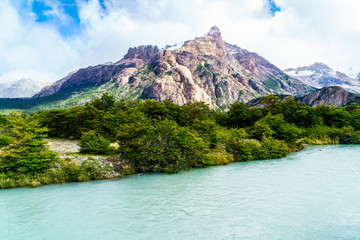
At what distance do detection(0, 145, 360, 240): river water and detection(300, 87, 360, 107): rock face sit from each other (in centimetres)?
11611

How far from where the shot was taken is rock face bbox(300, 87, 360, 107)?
105438 mm

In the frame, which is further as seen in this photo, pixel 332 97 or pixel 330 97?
pixel 330 97

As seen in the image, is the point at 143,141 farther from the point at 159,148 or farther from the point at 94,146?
the point at 94,146

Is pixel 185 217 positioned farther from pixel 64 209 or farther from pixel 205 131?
pixel 205 131

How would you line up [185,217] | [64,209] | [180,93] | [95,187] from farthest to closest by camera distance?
[180,93] → [95,187] → [64,209] → [185,217]

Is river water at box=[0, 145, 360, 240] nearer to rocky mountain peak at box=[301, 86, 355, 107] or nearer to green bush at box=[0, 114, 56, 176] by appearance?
green bush at box=[0, 114, 56, 176]

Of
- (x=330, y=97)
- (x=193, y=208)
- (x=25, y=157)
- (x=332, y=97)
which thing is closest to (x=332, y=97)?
(x=332, y=97)

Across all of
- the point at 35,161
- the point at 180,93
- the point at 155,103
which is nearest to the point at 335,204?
the point at 35,161

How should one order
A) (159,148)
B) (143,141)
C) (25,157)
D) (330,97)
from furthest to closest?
(330,97) → (143,141) → (159,148) → (25,157)

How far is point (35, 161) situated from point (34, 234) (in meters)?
9.25

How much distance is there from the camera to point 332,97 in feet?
366

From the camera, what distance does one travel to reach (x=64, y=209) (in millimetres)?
11141

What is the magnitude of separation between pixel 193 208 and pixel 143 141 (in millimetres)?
10358

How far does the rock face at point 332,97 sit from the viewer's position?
4151 inches
